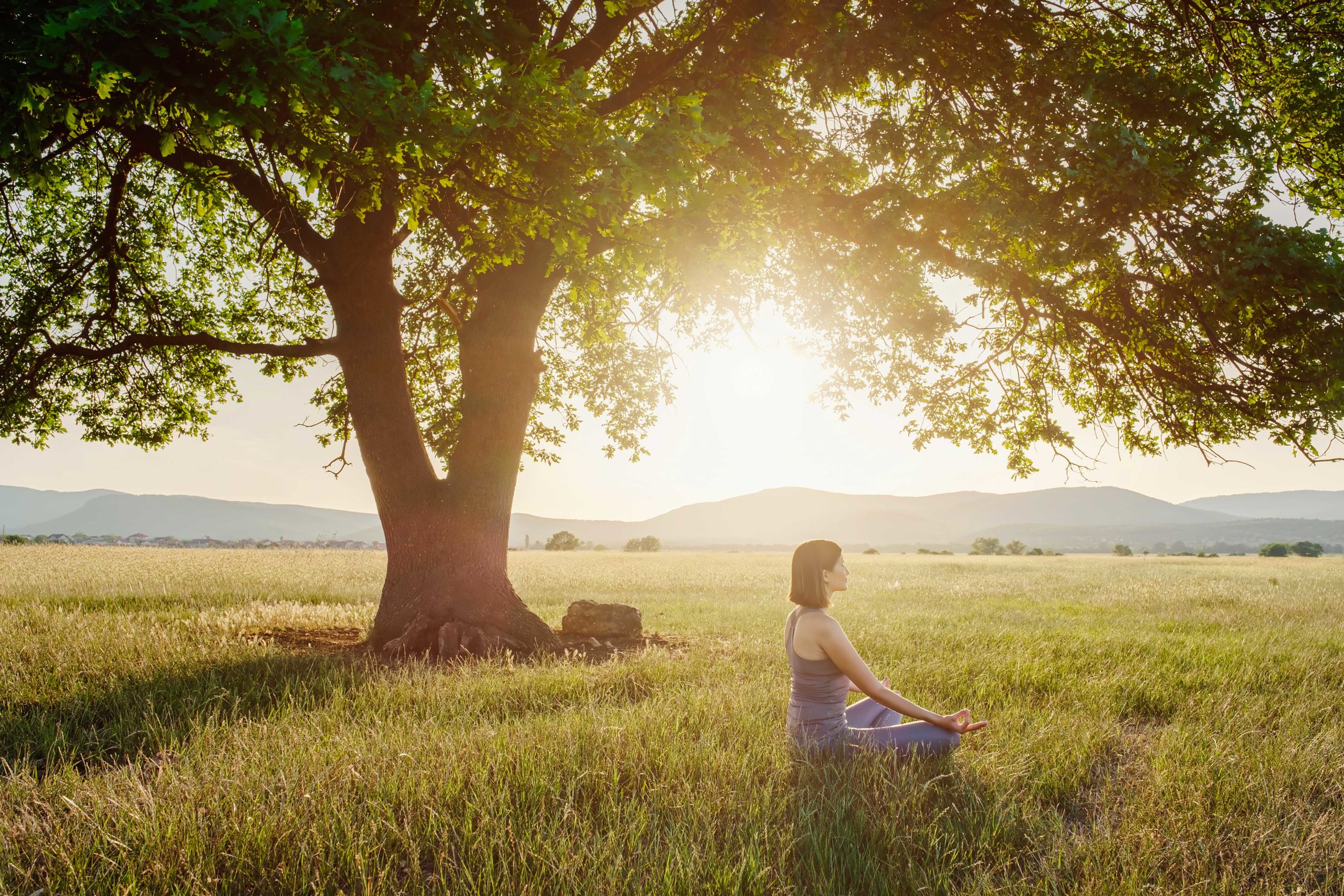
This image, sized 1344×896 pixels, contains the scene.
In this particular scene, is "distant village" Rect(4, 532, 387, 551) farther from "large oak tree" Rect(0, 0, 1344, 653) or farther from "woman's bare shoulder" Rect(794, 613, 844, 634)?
"woman's bare shoulder" Rect(794, 613, 844, 634)

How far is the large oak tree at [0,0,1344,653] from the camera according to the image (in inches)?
202

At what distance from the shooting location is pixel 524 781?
372 centimetres

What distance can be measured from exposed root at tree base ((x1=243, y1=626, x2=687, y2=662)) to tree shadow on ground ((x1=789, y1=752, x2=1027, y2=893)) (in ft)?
14.8

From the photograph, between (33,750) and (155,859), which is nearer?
(155,859)

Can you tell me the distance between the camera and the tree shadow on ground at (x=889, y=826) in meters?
2.92

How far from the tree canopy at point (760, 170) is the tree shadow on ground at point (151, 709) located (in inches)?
138

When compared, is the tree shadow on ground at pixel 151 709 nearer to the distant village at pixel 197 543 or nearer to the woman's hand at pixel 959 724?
the woman's hand at pixel 959 724

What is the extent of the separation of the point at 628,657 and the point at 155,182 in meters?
11.4

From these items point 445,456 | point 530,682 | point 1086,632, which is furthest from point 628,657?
point 1086,632

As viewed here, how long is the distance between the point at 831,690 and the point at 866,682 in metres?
0.26

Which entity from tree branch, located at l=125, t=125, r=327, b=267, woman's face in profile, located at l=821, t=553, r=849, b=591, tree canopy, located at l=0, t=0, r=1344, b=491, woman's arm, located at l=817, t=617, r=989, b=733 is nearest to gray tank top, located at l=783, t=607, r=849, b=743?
woman's arm, located at l=817, t=617, r=989, b=733

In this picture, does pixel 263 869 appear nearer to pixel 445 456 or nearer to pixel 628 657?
pixel 628 657

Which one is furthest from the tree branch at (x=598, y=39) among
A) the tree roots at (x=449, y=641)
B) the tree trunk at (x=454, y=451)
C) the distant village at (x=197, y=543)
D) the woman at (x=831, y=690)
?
the distant village at (x=197, y=543)

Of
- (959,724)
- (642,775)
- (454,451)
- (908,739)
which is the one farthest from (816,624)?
(454,451)
